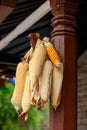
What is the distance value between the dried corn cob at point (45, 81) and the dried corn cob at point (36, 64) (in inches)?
1.3

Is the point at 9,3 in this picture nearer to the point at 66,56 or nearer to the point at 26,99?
the point at 66,56

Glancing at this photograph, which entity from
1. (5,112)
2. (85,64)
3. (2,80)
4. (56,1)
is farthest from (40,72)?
(5,112)

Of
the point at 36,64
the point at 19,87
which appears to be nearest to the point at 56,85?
the point at 36,64

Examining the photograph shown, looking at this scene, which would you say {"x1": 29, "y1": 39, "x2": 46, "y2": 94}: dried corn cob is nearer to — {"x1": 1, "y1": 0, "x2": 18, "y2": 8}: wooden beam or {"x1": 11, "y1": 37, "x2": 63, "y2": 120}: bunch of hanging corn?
{"x1": 11, "y1": 37, "x2": 63, "y2": 120}: bunch of hanging corn

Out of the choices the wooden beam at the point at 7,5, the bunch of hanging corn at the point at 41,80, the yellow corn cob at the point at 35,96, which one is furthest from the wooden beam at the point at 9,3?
the yellow corn cob at the point at 35,96

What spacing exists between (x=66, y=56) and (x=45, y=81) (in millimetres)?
254

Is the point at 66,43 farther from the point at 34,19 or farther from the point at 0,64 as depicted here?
the point at 0,64

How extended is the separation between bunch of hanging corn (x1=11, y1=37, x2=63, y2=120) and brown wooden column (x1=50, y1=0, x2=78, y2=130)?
58 millimetres

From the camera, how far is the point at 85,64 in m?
5.37

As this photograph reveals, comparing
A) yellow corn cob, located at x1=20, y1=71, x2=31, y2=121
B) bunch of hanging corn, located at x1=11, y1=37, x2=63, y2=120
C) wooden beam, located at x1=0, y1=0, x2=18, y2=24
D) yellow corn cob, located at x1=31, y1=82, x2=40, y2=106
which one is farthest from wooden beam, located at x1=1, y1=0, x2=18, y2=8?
yellow corn cob, located at x1=31, y1=82, x2=40, y2=106

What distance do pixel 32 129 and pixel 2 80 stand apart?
16.1ft

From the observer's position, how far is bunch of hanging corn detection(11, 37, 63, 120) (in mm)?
2299

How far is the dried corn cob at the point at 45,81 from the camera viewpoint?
7.47 ft

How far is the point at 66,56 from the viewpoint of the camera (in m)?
2.45
